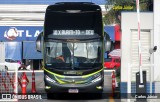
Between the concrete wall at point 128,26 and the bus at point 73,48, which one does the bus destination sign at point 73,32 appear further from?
the concrete wall at point 128,26

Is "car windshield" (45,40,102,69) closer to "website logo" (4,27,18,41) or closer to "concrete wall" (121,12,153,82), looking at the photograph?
"concrete wall" (121,12,153,82)

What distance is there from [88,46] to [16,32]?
2819 cm

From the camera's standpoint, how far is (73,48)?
70.7 feet

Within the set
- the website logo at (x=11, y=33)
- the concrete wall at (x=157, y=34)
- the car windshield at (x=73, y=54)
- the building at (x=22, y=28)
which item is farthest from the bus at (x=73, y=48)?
the website logo at (x=11, y=33)

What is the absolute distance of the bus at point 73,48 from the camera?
21.0 meters

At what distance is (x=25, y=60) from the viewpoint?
52500 millimetres

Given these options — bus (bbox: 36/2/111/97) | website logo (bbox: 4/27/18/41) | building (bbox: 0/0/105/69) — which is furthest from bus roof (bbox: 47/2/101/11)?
website logo (bbox: 4/27/18/41)

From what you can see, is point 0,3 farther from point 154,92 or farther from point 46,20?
point 154,92

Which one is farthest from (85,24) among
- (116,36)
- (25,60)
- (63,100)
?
(25,60)

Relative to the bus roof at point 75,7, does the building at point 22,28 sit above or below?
below

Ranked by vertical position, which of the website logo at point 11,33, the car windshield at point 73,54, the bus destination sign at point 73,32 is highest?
the bus destination sign at point 73,32

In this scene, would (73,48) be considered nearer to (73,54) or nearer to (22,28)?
(73,54)

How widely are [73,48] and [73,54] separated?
0.28 meters

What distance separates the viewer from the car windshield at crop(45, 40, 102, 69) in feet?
69.9
